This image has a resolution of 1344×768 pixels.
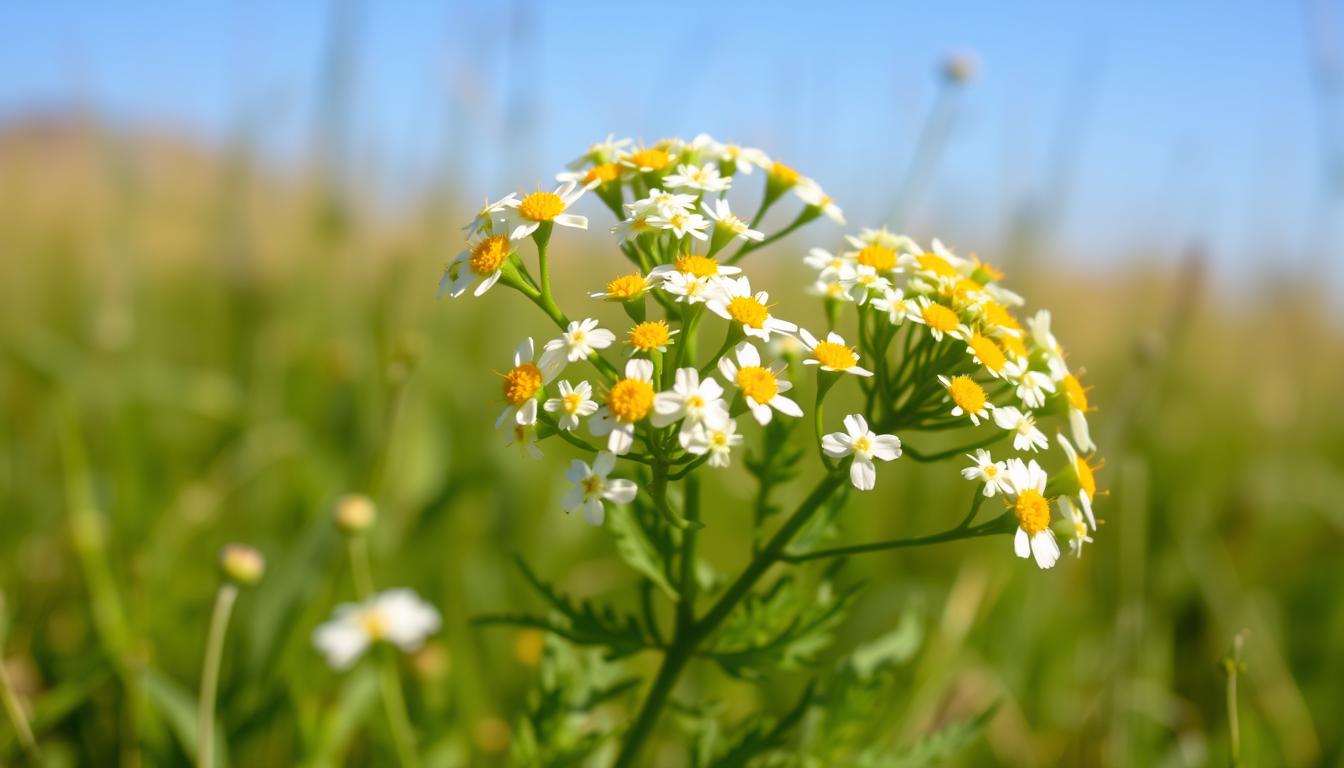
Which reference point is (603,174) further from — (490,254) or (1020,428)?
(1020,428)

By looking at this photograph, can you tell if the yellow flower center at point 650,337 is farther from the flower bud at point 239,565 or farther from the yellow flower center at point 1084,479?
the flower bud at point 239,565

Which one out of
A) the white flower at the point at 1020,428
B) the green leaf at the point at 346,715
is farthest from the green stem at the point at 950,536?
the green leaf at the point at 346,715

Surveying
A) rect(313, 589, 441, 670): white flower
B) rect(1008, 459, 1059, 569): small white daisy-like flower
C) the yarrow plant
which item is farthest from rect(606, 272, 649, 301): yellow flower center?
rect(313, 589, 441, 670): white flower

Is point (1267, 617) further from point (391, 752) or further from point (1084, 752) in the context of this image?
point (391, 752)

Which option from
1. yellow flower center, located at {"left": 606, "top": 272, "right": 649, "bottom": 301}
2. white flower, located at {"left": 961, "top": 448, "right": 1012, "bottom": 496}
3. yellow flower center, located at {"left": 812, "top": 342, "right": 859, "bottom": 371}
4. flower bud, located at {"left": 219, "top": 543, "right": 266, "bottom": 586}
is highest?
yellow flower center, located at {"left": 606, "top": 272, "right": 649, "bottom": 301}

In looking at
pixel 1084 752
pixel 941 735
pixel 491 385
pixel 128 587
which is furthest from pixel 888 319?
pixel 491 385

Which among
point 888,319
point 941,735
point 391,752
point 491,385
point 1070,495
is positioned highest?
point 888,319

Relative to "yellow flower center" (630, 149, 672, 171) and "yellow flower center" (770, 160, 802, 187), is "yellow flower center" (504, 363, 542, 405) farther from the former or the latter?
"yellow flower center" (770, 160, 802, 187)
